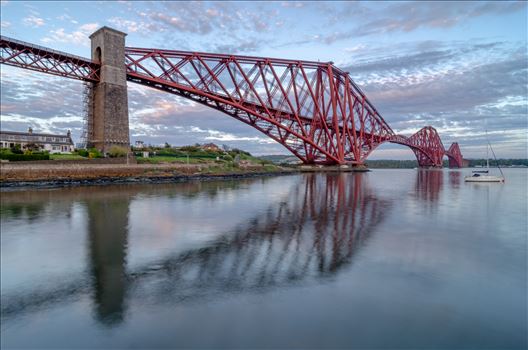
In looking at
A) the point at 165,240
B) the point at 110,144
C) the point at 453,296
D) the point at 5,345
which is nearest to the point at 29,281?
the point at 5,345

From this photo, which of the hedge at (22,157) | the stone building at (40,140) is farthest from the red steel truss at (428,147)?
the hedge at (22,157)

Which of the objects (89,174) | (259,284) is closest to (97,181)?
(89,174)

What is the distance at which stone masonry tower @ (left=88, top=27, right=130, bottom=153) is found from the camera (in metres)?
37.6

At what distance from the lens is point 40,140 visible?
56969mm

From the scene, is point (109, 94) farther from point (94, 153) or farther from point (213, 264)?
point (213, 264)

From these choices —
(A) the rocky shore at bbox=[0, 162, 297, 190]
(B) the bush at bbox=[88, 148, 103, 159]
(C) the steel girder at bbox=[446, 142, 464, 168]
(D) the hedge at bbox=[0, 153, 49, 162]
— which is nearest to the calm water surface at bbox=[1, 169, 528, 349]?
(A) the rocky shore at bbox=[0, 162, 297, 190]

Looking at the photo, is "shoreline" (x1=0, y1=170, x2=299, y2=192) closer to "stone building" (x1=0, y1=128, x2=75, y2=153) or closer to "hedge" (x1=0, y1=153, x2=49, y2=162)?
"hedge" (x1=0, y1=153, x2=49, y2=162)

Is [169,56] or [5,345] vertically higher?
[169,56]

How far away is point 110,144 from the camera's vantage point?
124ft

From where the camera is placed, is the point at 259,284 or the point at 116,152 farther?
the point at 116,152

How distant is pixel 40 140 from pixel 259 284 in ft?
207

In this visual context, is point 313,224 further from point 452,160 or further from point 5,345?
point 452,160

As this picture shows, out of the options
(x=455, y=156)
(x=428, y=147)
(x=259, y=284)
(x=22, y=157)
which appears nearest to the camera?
(x=259, y=284)

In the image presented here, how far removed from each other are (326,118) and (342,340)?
218 ft
